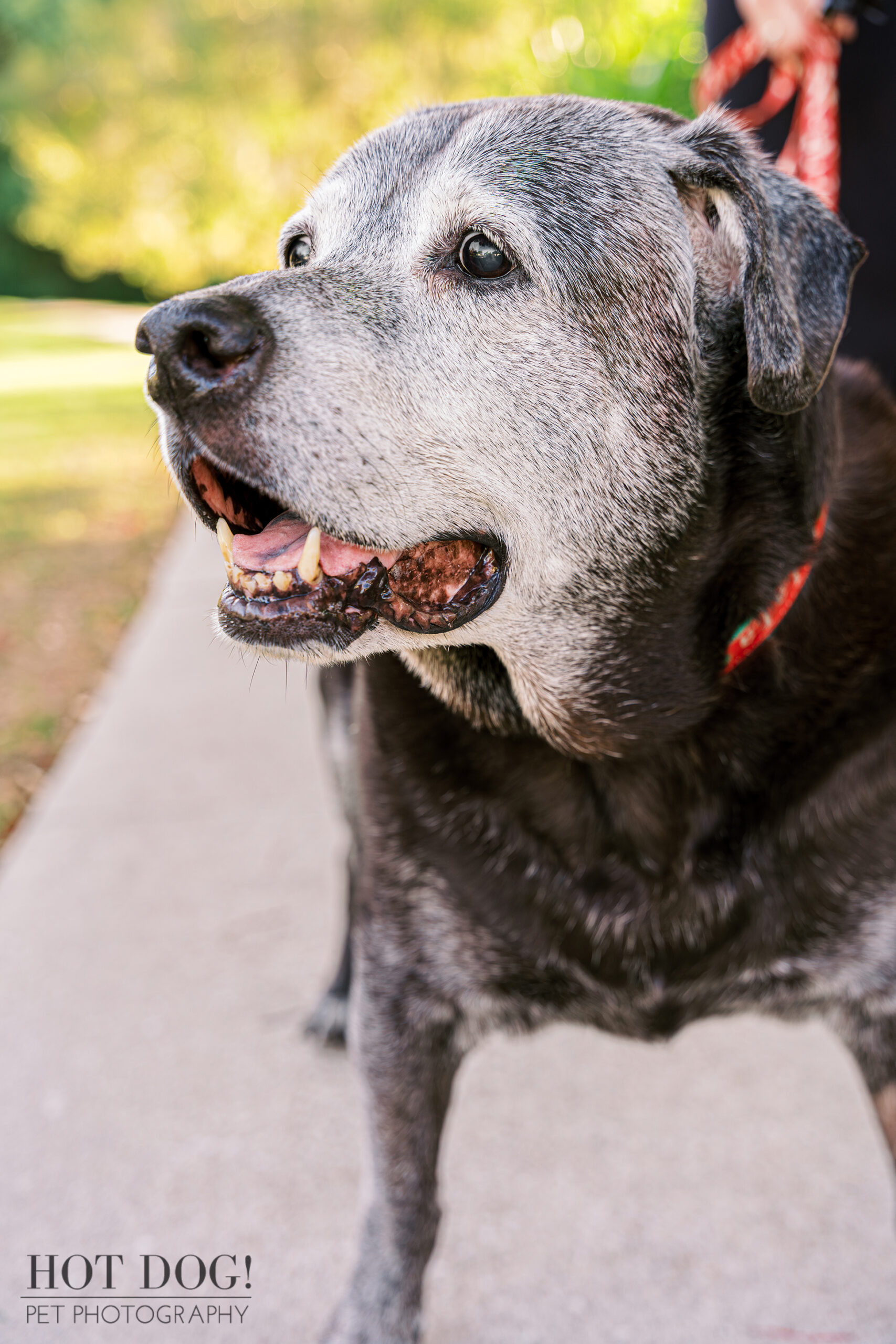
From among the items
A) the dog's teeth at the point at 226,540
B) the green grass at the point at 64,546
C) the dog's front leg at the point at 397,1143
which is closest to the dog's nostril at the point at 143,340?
the green grass at the point at 64,546

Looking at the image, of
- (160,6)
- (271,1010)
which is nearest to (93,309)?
(160,6)

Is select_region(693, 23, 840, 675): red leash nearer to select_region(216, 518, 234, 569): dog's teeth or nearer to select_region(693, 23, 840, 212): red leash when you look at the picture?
select_region(693, 23, 840, 212): red leash

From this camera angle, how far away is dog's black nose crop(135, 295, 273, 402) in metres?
1.62

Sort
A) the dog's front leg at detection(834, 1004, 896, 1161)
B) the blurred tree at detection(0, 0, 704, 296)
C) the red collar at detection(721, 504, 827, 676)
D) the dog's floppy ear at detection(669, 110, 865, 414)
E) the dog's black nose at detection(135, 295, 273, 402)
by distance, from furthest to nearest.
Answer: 1. the blurred tree at detection(0, 0, 704, 296)
2. the dog's front leg at detection(834, 1004, 896, 1161)
3. the red collar at detection(721, 504, 827, 676)
4. the dog's floppy ear at detection(669, 110, 865, 414)
5. the dog's black nose at detection(135, 295, 273, 402)

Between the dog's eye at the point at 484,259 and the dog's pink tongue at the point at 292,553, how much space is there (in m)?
A: 0.46

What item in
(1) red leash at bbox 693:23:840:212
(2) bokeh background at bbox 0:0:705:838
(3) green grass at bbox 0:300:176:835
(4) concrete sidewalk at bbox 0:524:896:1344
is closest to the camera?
(4) concrete sidewalk at bbox 0:524:896:1344

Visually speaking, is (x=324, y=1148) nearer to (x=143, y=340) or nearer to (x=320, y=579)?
(x=320, y=579)

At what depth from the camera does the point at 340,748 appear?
289cm

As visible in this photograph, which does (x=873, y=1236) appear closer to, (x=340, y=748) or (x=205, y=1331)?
(x=205, y=1331)

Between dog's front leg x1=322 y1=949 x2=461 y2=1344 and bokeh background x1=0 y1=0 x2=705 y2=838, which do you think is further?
bokeh background x1=0 y1=0 x2=705 y2=838

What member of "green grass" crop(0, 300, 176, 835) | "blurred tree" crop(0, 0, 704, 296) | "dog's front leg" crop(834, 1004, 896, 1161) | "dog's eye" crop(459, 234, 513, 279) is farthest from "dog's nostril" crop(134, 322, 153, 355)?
"blurred tree" crop(0, 0, 704, 296)

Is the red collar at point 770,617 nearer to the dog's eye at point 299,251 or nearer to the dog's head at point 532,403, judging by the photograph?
the dog's head at point 532,403

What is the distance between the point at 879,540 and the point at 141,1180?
208cm

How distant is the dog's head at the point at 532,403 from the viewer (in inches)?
67.8
